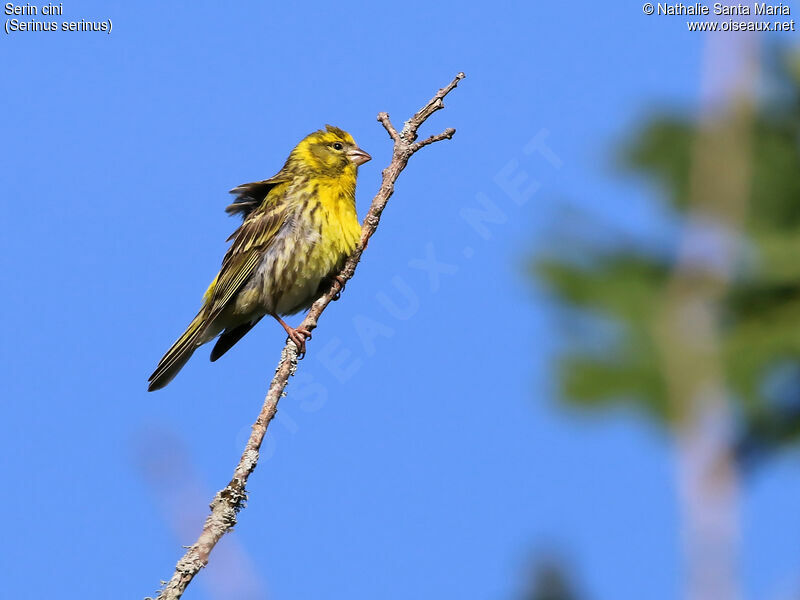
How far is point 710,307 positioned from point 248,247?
6.28 m

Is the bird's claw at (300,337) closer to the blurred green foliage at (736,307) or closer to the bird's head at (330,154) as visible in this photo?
the bird's head at (330,154)

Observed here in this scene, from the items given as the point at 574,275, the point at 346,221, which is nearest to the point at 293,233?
the point at 346,221

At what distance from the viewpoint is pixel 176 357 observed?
277 inches

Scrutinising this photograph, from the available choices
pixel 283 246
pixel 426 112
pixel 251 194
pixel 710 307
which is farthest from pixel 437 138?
pixel 710 307

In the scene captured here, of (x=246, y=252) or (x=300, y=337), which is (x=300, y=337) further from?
(x=246, y=252)

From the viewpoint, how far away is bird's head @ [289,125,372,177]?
7496 mm

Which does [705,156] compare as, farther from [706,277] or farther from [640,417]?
[640,417]

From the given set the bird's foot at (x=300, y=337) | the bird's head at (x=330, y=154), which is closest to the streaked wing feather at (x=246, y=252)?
the bird's head at (x=330, y=154)

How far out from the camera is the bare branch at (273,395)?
3309 mm

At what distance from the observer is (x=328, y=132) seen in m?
7.76

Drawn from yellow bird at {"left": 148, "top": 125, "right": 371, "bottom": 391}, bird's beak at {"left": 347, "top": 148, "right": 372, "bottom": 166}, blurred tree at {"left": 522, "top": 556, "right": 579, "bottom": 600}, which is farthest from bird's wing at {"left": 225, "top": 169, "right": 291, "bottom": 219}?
blurred tree at {"left": 522, "top": 556, "right": 579, "bottom": 600}

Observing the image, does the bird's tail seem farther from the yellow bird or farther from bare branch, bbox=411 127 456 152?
bare branch, bbox=411 127 456 152

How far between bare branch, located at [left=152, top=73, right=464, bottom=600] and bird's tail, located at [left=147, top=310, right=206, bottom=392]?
1445 mm

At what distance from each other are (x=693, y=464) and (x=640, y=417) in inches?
15.3
